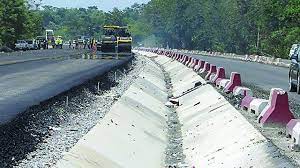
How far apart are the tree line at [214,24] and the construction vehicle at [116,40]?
1674 cm

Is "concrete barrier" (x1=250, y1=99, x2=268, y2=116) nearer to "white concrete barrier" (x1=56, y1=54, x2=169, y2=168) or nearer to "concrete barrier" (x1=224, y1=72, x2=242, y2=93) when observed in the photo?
"white concrete barrier" (x1=56, y1=54, x2=169, y2=168)

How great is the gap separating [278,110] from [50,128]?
15.8ft

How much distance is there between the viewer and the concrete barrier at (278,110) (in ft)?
44.2

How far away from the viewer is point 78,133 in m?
13.6

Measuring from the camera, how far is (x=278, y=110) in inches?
536

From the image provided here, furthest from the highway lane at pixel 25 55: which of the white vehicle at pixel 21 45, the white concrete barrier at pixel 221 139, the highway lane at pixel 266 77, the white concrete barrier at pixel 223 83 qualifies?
the white concrete barrier at pixel 221 139

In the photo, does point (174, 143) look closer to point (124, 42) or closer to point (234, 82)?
point (234, 82)

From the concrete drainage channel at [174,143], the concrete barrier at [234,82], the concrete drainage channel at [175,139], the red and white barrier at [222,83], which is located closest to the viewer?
the concrete drainage channel at [175,139]

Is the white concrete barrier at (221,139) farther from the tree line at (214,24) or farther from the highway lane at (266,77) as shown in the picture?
the tree line at (214,24)

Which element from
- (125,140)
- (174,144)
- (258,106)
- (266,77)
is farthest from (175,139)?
(266,77)

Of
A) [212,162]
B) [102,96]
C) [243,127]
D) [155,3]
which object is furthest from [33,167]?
[155,3]

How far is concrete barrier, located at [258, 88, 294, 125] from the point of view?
44.2ft

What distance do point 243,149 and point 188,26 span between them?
148 metres

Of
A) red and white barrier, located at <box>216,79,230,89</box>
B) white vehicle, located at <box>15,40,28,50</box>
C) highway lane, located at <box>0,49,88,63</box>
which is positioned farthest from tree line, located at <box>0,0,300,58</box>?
red and white barrier, located at <box>216,79,230,89</box>
